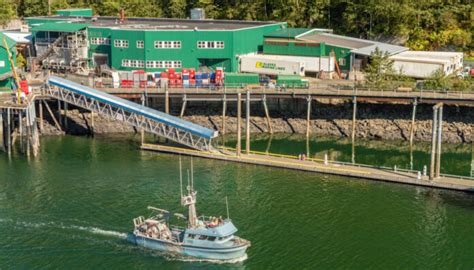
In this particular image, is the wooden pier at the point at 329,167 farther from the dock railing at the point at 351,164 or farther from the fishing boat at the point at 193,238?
the fishing boat at the point at 193,238

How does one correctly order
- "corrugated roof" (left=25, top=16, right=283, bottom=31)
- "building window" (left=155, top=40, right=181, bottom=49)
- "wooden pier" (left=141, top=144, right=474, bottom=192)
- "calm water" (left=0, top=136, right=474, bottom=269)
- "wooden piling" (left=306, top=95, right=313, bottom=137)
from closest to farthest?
1. "calm water" (left=0, top=136, right=474, bottom=269)
2. "wooden pier" (left=141, top=144, right=474, bottom=192)
3. "wooden piling" (left=306, top=95, right=313, bottom=137)
4. "building window" (left=155, top=40, right=181, bottom=49)
5. "corrugated roof" (left=25, top=16, right=283, bottom=31)

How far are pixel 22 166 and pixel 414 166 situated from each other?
44.5 m

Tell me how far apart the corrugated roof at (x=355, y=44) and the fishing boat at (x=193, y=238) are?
55.1m

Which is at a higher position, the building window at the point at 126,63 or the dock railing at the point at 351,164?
the building window at the point at 126,63

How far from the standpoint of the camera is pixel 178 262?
2296 inches

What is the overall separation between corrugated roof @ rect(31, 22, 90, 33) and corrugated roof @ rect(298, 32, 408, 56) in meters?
34.2

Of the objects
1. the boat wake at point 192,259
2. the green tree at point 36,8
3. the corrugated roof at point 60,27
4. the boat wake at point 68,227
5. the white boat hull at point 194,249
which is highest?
the green tree at point 36,8

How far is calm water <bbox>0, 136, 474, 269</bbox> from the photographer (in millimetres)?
58875

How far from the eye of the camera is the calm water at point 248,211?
58875mm

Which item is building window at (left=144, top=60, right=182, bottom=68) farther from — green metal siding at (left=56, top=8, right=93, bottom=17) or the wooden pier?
green metal siding at (left=56, top=8, right=93, bottom=17)

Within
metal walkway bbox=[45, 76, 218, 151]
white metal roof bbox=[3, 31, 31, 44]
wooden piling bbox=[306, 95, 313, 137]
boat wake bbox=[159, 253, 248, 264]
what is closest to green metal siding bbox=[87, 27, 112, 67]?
white metal roof bbox=[3, 31, 31, 44]

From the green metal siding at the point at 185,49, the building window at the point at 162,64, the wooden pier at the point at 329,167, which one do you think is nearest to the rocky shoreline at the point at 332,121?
the building window at the point at 162,64

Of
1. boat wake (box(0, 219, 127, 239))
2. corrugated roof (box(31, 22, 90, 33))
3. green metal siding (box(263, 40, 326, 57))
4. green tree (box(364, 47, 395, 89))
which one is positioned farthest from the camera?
corrugated roof (box(31, 22, 90, 33))

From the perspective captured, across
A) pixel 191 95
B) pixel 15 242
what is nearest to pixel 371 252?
pixel 15 242
